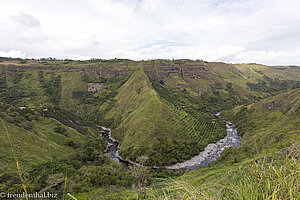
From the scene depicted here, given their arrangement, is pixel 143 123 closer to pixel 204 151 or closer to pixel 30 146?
pixel 204 151

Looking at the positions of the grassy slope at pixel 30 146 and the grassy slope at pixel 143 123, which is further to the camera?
the grassy slope at pixel 143 123

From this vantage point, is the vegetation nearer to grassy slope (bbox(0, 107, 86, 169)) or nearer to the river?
grassy slope (bbox(0, 107, 86, 169))

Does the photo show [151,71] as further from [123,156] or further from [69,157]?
[69,157]

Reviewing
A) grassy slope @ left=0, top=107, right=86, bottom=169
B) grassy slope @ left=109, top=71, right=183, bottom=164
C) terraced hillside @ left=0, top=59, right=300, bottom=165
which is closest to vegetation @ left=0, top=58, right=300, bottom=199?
grassy slope @ left=0, top=107, right=86, bottom=169

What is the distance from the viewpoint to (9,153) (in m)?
30.3

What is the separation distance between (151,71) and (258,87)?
139 m

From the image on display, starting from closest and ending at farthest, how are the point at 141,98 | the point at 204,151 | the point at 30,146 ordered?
the point at 30,146 → the point at 204,151 → the point at 141,98

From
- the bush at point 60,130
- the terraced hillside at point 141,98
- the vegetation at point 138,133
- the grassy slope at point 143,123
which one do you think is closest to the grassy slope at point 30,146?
the vegetation at point 138,133

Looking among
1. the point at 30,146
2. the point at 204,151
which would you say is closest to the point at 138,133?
the point at 204,151

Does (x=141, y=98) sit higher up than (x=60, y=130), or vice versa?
(x=141, y=98)

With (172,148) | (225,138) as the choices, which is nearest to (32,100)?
(172,148)

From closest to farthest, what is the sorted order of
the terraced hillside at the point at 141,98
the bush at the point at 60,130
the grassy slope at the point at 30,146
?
the grassy slope at the point at 30,146, the bush at the point at 60,130, the terraced hillside at the point at 141,98

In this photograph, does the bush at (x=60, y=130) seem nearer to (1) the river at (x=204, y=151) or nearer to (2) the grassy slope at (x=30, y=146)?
(2) the grassy slope at (x=30, y=146)

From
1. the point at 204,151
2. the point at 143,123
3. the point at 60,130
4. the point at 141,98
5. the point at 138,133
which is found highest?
the point at 141,98
